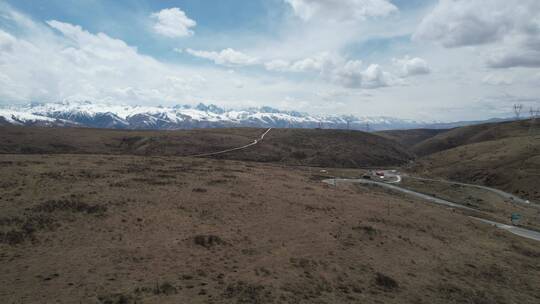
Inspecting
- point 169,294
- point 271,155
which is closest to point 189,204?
point 169,294

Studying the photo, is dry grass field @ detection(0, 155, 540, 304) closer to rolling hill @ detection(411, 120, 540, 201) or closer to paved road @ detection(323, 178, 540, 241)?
paved road @ detection(323, 178, 540, 241)

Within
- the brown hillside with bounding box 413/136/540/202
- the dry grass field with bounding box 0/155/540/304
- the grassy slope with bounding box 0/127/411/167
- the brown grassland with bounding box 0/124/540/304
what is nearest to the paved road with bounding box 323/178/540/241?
the brown grassland with bounding box 0/124/540/304

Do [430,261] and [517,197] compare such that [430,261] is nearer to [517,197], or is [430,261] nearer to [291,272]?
[291,272]

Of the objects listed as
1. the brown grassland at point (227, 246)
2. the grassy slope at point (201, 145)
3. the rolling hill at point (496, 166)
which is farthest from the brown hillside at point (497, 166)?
the brown grassland at point (227, 246)

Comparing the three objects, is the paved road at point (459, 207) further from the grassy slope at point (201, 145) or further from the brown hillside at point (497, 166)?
the grassy slope at point (201, 145)

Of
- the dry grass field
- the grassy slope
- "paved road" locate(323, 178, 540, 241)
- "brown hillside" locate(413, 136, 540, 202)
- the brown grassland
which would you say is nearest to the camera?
the dry grass field
